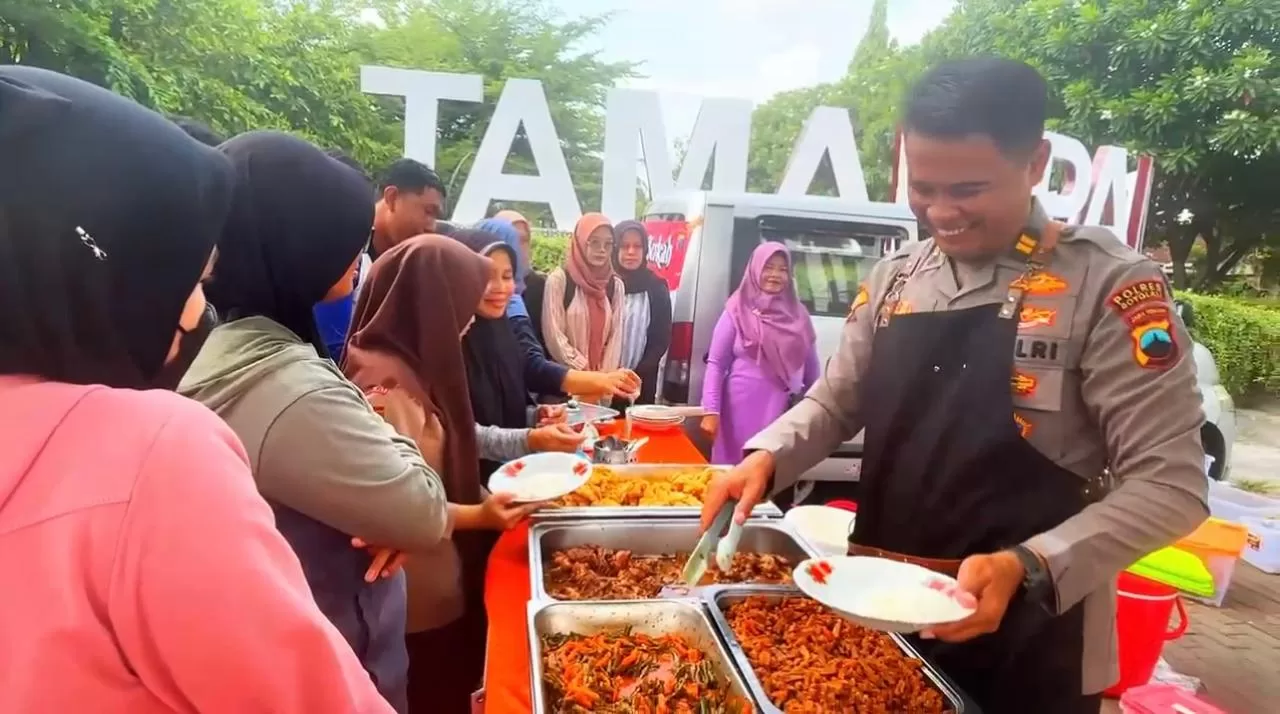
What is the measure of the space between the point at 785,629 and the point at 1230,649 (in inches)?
125

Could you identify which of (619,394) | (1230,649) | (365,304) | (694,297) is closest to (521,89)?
(694,297)

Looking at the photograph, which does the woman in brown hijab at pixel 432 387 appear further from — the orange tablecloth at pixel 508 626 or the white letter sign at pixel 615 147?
the white letter sign at pixel 615 147

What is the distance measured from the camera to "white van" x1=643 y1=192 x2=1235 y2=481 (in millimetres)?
4195

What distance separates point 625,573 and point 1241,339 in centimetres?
722

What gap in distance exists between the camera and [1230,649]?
11.3 ft

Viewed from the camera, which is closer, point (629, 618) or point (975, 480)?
point (975, 480)

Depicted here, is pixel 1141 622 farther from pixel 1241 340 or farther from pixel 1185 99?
pixel 1241 340

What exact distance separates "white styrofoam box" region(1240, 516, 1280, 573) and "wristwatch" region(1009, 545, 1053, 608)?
419 cm

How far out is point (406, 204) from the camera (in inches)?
124

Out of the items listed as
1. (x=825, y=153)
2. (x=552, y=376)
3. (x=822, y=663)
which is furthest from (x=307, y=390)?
(x=825, y=153)

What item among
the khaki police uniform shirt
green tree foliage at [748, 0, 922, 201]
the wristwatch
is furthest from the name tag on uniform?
green tree foliage at [748, 0, 922, 201]

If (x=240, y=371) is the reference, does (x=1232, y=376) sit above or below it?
below

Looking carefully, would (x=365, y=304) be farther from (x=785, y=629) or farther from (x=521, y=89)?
(x=521, y=89)

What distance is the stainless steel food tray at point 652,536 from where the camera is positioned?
196 cm
